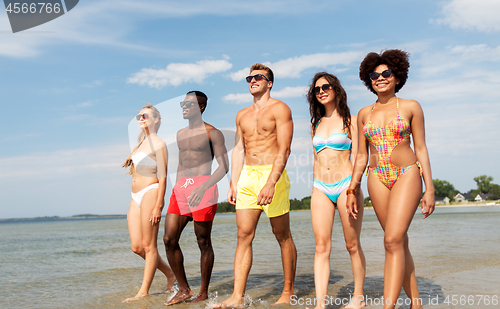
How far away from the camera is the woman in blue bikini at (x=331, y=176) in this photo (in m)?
4.45

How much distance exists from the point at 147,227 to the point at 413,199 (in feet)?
12.9

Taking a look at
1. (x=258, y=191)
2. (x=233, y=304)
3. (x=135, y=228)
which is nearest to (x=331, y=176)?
(x=258, y=191)

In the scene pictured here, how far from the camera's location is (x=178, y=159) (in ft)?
20.1

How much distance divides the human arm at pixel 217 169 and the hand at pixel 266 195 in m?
1.08

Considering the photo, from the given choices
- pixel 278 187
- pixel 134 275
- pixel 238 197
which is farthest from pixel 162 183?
pixel 134 275

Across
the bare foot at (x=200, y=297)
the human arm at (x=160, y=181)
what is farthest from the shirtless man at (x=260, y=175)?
the human arm at (x=160, y=181)

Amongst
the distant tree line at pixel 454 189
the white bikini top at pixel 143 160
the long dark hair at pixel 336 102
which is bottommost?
the distant tree line at pixel 454 189

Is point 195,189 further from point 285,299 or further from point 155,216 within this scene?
point 285,299

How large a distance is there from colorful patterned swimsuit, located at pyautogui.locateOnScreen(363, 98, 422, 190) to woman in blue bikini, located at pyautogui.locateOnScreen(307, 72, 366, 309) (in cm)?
48

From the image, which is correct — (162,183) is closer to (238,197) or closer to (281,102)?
(238,197)

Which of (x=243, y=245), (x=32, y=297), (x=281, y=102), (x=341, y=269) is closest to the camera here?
(x=243, y=245)

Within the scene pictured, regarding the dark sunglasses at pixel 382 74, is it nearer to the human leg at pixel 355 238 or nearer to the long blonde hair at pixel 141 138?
the human leg at pixel 355 238

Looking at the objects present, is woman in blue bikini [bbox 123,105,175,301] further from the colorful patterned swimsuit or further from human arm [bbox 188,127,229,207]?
the colorful patterned swimsuit

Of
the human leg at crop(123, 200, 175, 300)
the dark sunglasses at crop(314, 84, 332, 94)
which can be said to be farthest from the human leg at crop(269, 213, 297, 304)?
the human leg at crop(123, 200, 175, 300)
